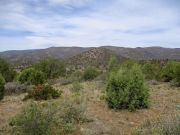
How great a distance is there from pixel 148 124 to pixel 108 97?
468cm

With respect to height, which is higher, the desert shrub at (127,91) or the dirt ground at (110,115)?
the desert shrub at (127,91)

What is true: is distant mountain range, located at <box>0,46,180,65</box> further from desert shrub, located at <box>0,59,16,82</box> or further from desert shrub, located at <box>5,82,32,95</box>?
desert shrub, located at <box>5,82,32,95</box>

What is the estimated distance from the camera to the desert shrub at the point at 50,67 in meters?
38.5

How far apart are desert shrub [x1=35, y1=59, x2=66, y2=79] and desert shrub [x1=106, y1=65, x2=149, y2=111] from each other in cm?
2379

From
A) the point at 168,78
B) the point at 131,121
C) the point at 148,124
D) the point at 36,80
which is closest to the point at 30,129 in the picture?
the point at 148,124

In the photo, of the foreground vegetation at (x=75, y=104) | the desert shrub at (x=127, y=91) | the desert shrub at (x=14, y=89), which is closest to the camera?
the foreground vegetation at (x=75, y=104)

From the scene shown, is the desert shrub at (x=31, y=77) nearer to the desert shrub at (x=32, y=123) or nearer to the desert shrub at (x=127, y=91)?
the desert shrub at (x=127, y=91)

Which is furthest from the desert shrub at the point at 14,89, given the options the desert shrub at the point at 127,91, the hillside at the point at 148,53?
the hillside at the point at 148,53

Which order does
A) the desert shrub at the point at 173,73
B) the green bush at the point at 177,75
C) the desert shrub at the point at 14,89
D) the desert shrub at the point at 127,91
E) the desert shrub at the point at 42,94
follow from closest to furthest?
the desert shrub at the point at 127,91, the desert shrub at the point at 42,94, the desert shrub at the point at 14,89, the green bush at the point at 177,75, the desert shrub at the point at 173,73

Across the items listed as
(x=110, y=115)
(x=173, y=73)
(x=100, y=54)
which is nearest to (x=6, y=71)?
(x=173, y=73)

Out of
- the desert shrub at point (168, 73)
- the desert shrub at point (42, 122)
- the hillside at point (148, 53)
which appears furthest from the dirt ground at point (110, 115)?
the hillside at point (148, 53)

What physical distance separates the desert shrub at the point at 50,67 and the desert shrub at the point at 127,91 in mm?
23787

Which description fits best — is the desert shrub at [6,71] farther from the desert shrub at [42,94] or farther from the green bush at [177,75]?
the desert shrub at [42,94]

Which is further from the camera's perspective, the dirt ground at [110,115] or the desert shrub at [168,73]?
the desert shrub at [168,73]
